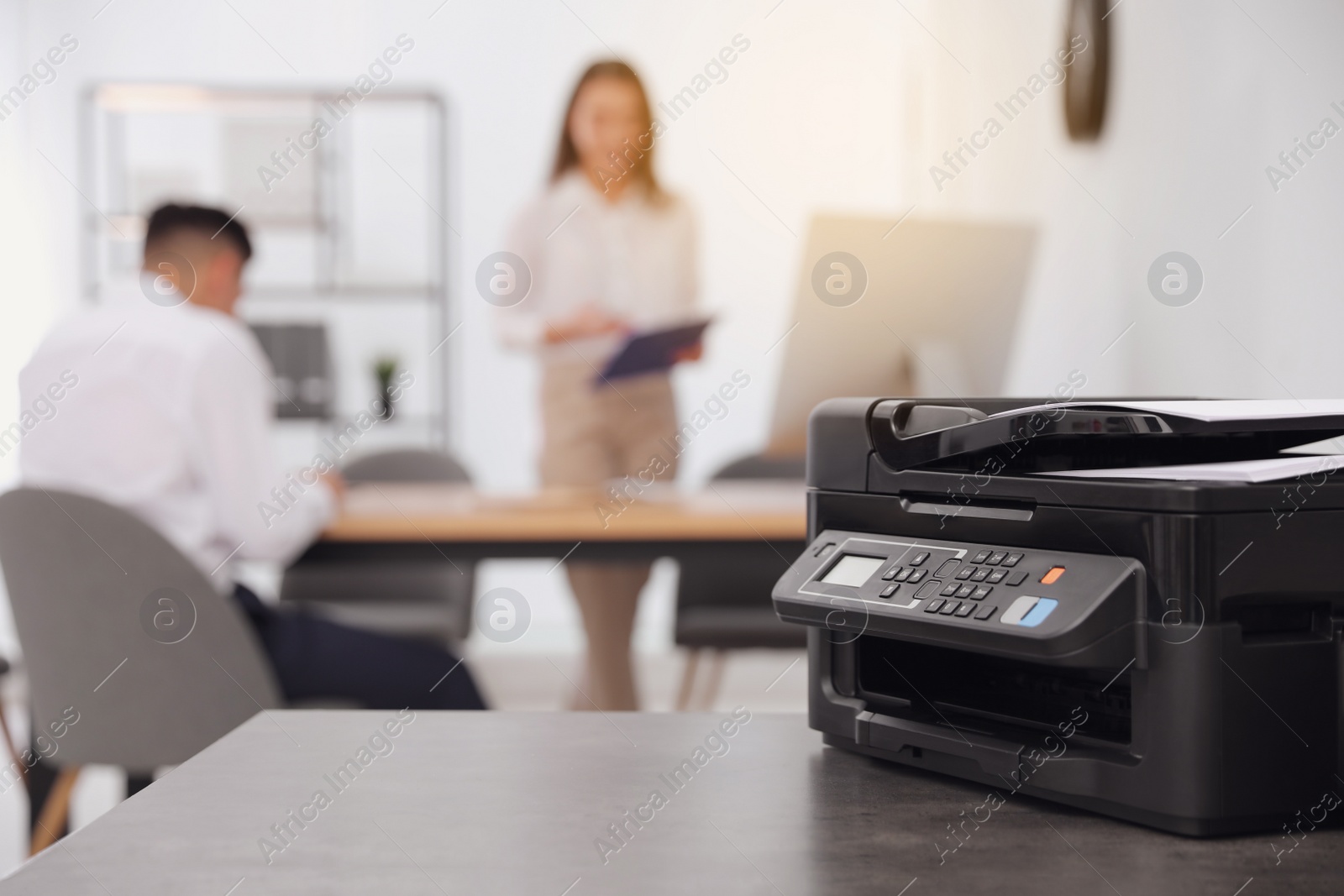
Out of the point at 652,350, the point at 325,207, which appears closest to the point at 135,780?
the point at 652,350

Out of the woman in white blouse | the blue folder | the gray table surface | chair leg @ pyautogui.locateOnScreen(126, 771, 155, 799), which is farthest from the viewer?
the woman in white blouse

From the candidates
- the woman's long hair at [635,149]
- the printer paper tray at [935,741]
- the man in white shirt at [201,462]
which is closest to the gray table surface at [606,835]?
the printer paper tray at [935,741]

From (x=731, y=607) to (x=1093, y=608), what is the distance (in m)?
2.62

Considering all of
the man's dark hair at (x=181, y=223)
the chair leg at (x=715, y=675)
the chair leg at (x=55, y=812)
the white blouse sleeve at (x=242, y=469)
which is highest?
the man's dark hair at (x=181, y=223)

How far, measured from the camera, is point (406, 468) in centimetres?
329

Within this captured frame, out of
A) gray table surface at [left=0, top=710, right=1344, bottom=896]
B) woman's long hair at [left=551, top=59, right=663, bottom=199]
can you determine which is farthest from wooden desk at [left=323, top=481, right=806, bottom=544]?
gray table surface at [left=0, top=710, right=1344, bottom=896]

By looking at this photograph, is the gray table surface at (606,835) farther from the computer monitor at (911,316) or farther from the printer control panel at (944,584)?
the computer monitor at (911,316)

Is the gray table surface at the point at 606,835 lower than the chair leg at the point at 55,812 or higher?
higher

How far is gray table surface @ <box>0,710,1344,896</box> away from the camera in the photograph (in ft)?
1.72

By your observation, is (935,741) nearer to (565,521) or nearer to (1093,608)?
(1093,608)

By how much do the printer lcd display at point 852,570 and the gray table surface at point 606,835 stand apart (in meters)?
0.12

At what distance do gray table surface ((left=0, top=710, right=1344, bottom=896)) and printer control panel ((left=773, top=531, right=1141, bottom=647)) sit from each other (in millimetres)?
105

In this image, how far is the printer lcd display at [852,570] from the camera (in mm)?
718

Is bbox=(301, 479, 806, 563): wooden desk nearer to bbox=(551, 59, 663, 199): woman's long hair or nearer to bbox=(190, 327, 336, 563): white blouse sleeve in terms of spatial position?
bbox=(190, 327, 336, 563): white blouse sleeve
